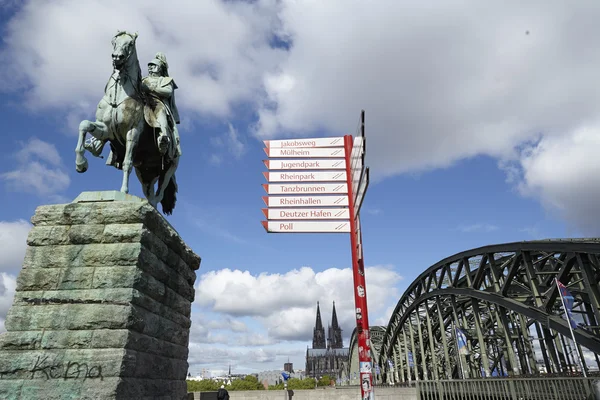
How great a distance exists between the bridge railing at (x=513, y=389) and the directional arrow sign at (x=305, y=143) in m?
12.1

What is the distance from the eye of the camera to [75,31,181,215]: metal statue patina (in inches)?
282

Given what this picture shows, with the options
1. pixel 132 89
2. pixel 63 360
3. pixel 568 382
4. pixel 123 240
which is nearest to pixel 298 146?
pixel 132 89

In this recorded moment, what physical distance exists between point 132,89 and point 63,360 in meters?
4.82

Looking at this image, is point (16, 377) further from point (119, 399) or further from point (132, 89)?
point (132, 89)

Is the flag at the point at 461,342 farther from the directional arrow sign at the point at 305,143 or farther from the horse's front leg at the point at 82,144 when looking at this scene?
the horse's front leg at the point at 82,144

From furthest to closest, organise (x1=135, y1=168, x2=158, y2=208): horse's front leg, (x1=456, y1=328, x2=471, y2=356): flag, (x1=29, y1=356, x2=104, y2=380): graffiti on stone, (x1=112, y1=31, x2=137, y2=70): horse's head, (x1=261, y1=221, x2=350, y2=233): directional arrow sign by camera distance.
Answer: (x1=456, y1=328, x2=471, y2=356): flag, (x1=261, y1=221, x2=350, y2=233): directional arrow sign, (x1=135, y1=168, x2=158, y2=208): horse's front leg, (x1=112, y1=31, x2=137, y2=70): horse's head, (x1=29, y1=356, x2=104, y2=380): graffiti on stone

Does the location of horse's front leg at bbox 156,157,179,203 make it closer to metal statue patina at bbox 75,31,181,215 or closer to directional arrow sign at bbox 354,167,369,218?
metal statue patina at bbox 75,31,181,215

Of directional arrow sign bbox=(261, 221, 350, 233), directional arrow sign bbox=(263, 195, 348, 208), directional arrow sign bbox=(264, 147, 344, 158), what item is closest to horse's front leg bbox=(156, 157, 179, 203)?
directional arrow sign bbox=(261, 221, 350, 233)

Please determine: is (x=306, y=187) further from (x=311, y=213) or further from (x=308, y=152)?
(x=308, y=152)

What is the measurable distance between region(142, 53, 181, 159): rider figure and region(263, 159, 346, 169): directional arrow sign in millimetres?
5824

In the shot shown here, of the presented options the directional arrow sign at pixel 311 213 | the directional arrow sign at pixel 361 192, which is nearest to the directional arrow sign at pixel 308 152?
the directional arrow sign at pixel 361 192

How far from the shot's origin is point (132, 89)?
7.47m

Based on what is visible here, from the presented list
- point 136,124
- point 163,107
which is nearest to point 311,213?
point 163,107

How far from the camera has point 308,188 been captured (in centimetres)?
1395
